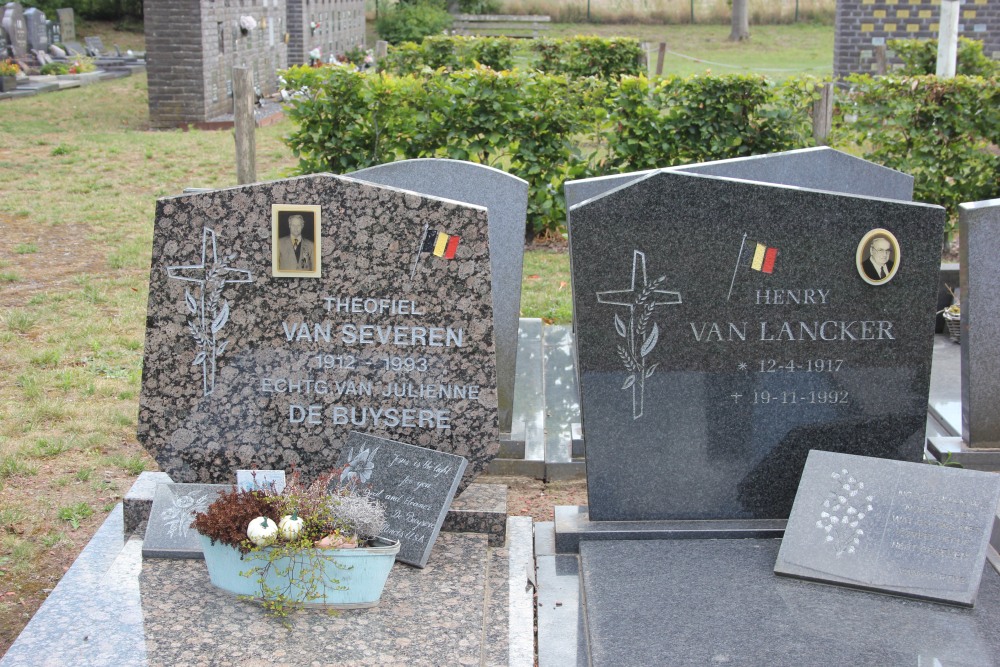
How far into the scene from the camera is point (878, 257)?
3.95 meters

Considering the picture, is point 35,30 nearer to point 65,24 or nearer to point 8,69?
point 8,69

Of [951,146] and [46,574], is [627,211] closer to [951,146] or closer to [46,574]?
[46,574]

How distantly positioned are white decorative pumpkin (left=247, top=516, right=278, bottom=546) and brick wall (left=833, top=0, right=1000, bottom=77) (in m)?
14.0

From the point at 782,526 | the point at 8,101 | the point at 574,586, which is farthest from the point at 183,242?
the point at 8,101

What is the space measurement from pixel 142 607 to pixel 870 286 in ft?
9.24

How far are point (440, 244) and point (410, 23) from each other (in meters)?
24.5

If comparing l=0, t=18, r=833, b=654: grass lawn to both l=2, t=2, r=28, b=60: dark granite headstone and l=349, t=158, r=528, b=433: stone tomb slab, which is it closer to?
l=349, t=158, r=528, b=433: stone tomb slab

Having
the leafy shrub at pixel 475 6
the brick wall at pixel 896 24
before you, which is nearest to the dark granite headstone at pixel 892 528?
the brick wall at pixel 896 24

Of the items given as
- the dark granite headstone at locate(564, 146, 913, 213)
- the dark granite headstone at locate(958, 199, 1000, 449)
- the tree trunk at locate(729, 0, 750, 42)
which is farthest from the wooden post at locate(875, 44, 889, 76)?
the tree trunk at locate(729, 0, 750, 42)

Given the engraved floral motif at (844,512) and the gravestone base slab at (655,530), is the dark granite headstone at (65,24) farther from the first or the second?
the engraved floral motif at (844,512)

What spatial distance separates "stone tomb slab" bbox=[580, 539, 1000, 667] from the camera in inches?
130

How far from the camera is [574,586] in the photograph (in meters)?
3.81

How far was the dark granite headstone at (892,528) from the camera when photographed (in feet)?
11.8

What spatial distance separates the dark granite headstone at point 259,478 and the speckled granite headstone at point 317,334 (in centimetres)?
11
